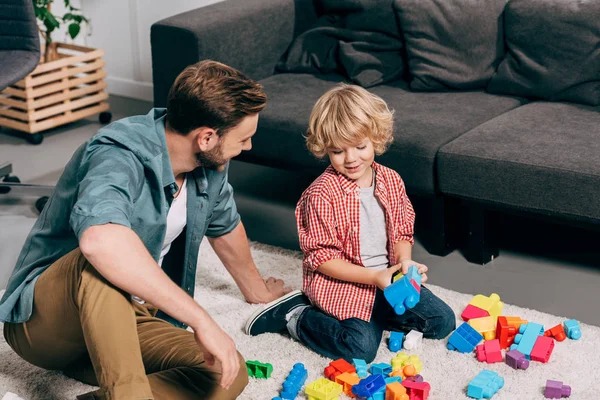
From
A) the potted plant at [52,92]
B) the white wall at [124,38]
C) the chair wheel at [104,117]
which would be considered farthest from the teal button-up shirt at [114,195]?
the white wall at [124,38]

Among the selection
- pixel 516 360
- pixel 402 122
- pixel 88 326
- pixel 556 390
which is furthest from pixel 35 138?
pixel 556 390

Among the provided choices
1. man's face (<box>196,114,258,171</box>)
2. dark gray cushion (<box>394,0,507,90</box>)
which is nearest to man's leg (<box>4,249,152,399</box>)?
man's face (<box>196,114,258,171</box>)

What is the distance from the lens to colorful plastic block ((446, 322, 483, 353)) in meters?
2.22

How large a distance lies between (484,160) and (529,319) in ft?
1.62

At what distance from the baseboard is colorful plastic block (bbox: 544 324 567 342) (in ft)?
9.33

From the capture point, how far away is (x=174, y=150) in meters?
1.92

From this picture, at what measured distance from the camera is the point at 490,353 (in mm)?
2162

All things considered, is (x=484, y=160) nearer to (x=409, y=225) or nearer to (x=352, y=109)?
(x=409, y=225)

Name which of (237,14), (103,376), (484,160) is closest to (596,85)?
(484,160)

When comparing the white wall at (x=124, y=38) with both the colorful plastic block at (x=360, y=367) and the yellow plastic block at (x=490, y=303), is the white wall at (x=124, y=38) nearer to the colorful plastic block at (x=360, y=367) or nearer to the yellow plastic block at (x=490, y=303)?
the yellow plastic block at (x=490, y=303)

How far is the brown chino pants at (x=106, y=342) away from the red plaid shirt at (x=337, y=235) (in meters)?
0.42

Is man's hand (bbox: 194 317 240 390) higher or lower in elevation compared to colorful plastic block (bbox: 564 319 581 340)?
higher

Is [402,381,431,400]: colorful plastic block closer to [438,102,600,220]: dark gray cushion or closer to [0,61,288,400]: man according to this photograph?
[0,61,288,400]: man

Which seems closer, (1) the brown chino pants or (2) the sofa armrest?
(1) the brown chino pants
